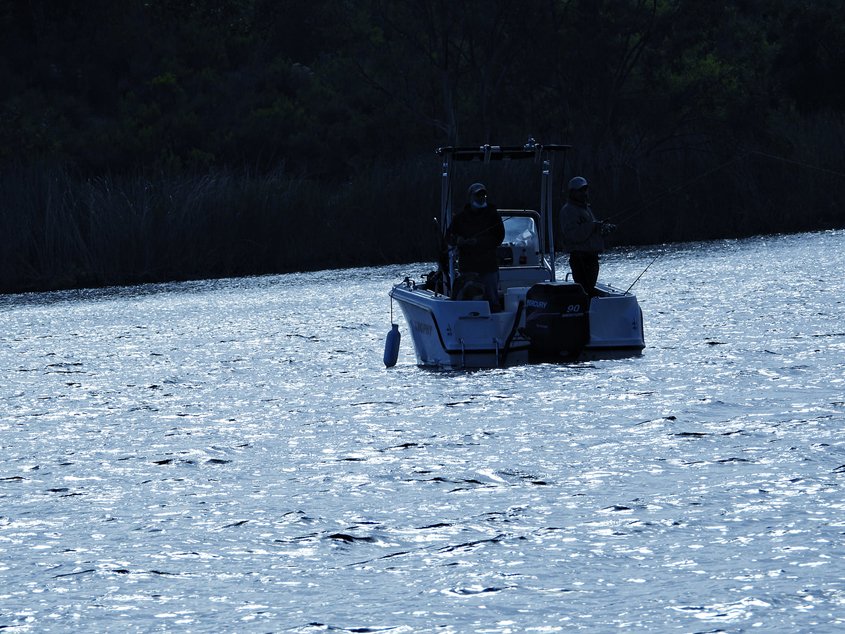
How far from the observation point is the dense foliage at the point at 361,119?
115 feet

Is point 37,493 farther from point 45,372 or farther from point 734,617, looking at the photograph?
point 45,372

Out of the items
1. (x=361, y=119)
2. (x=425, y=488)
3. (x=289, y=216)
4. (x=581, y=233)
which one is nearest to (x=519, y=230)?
(x=581, y=233)

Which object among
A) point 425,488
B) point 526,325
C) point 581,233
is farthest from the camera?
point 581,233

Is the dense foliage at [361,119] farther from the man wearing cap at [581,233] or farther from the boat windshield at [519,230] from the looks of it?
the man wearing cap at [581,233]

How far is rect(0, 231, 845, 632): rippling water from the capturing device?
26.6ft

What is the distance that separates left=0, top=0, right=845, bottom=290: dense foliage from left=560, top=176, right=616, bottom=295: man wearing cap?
45.8ft

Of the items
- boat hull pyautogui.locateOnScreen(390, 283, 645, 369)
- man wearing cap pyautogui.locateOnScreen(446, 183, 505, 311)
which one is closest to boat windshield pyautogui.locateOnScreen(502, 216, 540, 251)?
man wearing cap pyautogui.locateOnScreen(446, 183, 505, 311)

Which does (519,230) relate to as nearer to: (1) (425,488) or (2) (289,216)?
(1) (425,488)

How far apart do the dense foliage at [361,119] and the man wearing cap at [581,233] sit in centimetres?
1396

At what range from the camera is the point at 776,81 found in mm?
50938

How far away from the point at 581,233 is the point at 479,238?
1231 millimetres

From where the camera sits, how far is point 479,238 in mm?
17203

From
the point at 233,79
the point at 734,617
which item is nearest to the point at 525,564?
the point at 734,617

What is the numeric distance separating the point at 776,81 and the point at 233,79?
1899 cm
